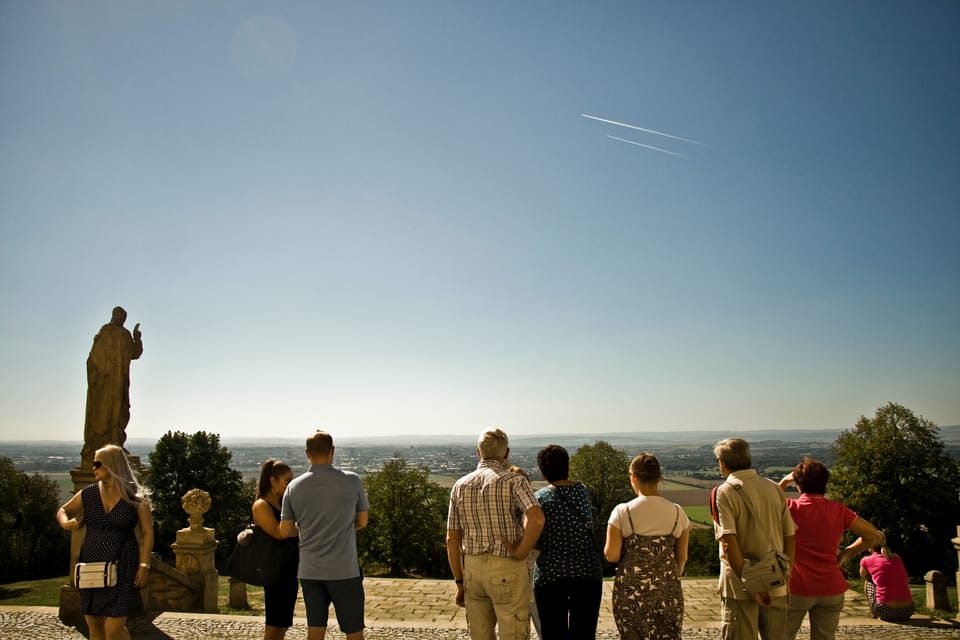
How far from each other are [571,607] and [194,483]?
33653 millimetres

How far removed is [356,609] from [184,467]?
3247cm

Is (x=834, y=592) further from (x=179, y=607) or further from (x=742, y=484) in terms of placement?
(x=179, y=607)

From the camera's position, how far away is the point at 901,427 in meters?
30.1

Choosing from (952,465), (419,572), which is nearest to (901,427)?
(952,465)

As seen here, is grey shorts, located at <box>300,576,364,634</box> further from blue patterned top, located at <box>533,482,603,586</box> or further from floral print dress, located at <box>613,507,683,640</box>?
floral print dress, located at <box>613,507,683,640</box>

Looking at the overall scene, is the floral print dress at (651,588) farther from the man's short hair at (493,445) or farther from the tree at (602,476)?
the tree at (602,476)

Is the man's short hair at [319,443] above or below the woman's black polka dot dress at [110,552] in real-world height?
above

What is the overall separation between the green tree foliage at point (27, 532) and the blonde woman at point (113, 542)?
113ft

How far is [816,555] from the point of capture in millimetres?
4203

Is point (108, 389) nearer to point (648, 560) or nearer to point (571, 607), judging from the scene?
point (571, 607)

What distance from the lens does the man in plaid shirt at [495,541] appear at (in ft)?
12.2

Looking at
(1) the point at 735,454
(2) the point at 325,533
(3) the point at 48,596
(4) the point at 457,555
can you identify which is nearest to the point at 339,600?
(2) the point at 325,533

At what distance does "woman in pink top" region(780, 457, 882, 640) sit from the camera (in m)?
4.19

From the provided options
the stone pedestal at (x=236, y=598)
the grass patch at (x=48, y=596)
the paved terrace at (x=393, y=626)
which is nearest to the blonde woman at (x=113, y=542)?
the paved terrace at (x=393, y=626)
